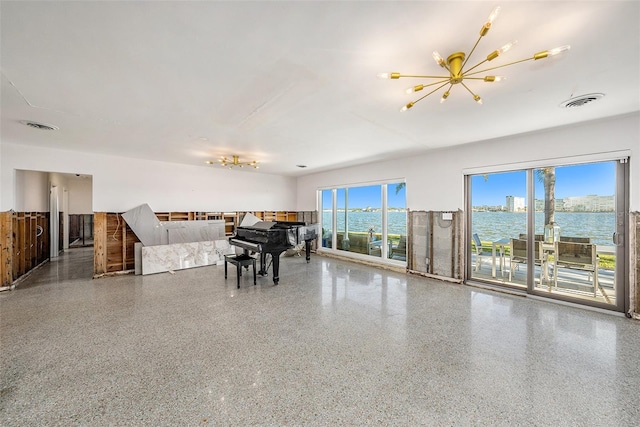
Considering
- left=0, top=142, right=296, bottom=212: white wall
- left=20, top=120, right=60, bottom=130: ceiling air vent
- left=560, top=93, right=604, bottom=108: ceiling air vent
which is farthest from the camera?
left=0, top=142, right=296, bottom=212: white wall

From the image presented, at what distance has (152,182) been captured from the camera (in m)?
6.05

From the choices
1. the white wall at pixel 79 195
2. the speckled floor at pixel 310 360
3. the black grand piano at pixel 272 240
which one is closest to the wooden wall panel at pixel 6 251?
the speckled floor at pixel 310 360

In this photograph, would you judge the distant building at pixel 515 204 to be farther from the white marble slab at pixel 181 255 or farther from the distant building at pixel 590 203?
the white marble slab at pixel 181 255

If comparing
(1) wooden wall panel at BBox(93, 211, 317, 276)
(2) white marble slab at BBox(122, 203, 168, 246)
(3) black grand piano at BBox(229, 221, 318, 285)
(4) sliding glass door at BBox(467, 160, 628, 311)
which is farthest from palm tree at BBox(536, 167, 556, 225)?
(1) wooden wall panel at BBox(93, 211, 317, 276)

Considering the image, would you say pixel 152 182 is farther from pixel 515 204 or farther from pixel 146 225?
pixel 515 204

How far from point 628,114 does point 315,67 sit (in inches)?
165

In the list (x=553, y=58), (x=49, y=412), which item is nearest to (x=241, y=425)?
(x=49, y=412)

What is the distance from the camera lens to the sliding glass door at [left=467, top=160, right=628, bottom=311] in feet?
11.4

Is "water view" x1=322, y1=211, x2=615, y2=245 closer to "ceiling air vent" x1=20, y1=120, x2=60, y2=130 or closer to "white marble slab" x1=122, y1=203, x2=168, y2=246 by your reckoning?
"white marble slab" x1=122, y1=203, x2=168, y2=246

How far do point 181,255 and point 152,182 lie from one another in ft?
6.53

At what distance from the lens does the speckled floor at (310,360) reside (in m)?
1.72

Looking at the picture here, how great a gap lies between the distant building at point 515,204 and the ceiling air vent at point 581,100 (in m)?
1.76

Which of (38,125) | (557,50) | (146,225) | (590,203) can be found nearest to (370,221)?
(590,203)

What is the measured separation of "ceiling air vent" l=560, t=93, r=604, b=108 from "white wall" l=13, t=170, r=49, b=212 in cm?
896
